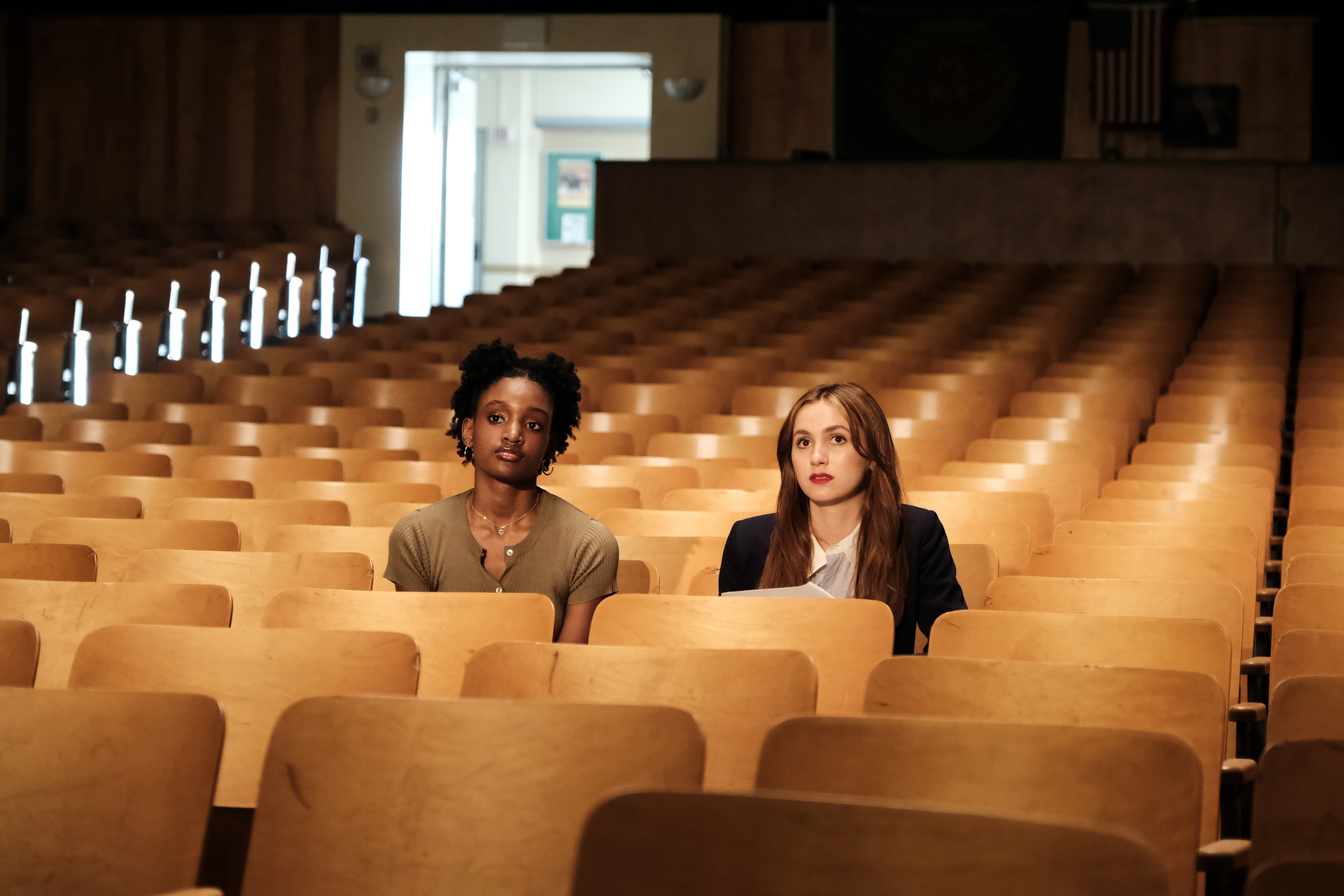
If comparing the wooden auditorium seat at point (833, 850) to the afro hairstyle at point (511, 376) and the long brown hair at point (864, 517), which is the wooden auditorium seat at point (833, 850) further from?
the afro hairstyle at point (511, 376)

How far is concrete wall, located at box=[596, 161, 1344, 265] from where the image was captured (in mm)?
8617

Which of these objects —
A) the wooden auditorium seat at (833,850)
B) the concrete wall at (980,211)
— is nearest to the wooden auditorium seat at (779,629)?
the wooden auditorium seat at (833,850)

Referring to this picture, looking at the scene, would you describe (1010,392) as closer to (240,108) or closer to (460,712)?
(460,712)

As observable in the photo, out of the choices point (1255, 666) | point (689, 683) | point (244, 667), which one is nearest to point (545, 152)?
point (1255, 666)

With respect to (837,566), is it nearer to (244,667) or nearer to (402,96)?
(244,667)

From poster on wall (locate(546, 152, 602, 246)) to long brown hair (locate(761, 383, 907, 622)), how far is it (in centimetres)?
1133

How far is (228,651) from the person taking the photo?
5.72 feet

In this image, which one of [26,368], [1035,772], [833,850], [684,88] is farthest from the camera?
[684,88]

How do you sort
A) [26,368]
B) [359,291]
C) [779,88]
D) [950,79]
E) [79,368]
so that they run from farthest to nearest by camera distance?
1. [779,88]
2. [359,291]
3. [950,79]
4. [79,368]
5. [26,368]

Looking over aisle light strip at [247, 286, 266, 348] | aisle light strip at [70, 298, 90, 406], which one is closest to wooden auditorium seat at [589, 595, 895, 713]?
aisle light strip at [70, 298, 90, 406]

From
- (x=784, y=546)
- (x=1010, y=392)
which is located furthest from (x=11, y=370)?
(x=784, y=546)

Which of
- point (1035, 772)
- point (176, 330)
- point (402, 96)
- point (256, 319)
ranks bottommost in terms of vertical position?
point (1035, 772)

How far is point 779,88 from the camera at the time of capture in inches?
393

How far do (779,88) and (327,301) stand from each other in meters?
3.60
